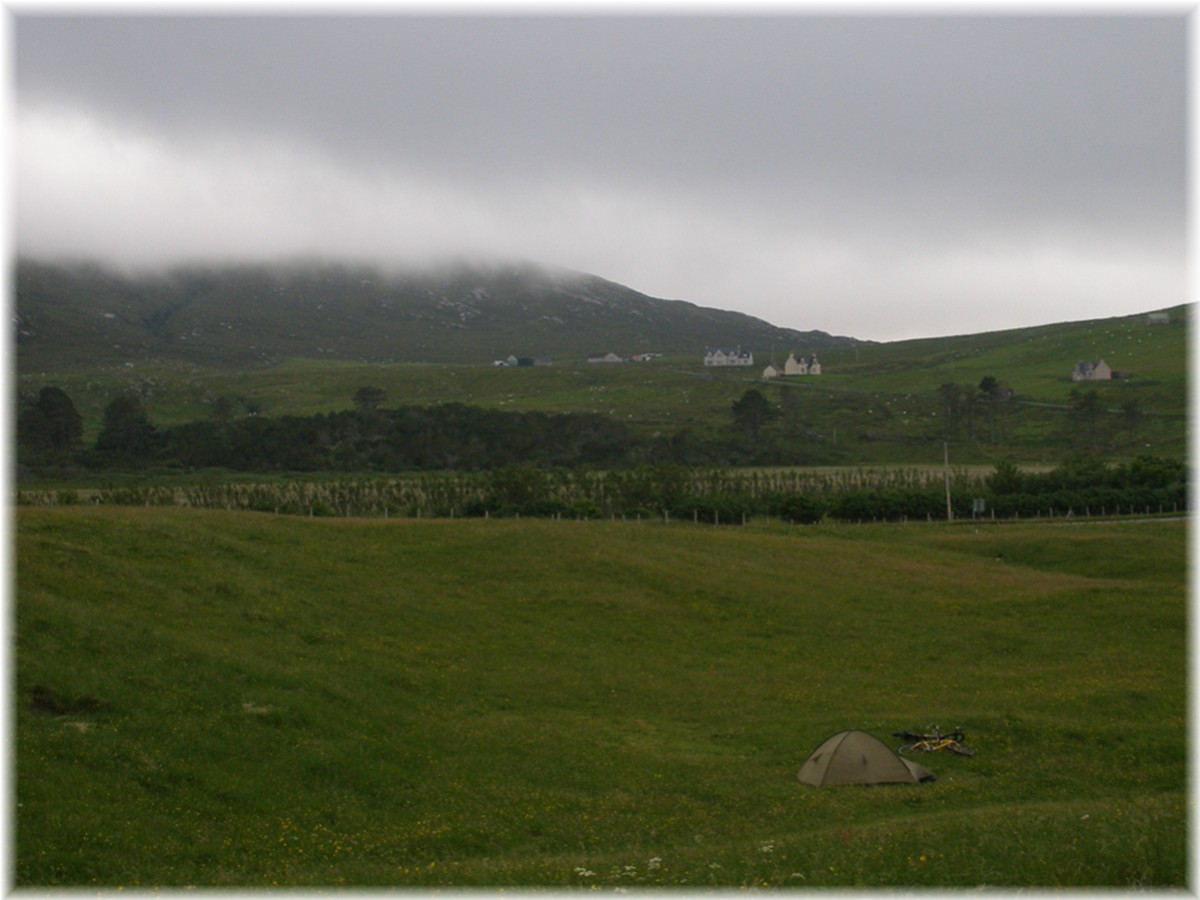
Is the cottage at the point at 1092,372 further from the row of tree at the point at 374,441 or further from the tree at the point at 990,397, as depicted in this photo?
the row of tree at the point at 374,441

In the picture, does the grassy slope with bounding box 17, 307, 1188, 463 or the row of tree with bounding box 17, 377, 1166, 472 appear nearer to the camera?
the row of tree with bounding box 17, 377, 1166, 472

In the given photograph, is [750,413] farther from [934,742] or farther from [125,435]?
[934,742]

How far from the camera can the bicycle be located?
86.5 ft

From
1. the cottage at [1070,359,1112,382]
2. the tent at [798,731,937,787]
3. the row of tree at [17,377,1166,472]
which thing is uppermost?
the cottage at [1070,359,1112,382]

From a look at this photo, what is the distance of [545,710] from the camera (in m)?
30.2

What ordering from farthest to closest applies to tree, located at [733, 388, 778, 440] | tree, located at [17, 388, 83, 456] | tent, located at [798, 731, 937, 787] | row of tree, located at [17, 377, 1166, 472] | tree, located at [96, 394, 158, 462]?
tree, located at [733, 388, 778, 440] < tree, located at [96, 394, 158, 462] < row of tree, located at [17, 377, 1166, 472] < tree, located at [17, 388, 83, 456] < tent, located at [798, 731, 937, 787]

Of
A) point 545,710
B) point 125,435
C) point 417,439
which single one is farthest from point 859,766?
point 125,435

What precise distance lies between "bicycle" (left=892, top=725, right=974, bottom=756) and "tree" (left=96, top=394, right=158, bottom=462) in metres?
103

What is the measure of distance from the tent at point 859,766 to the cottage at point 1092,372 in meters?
181

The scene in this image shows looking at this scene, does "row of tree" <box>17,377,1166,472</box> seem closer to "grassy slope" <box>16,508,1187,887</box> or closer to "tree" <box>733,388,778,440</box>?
"tree" <box>733,388,778,440</box>

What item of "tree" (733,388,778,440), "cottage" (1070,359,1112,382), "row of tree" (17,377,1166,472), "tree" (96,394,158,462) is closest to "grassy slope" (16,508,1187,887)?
"row of tree" (17,377,1166,472)

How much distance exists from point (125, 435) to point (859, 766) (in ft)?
356

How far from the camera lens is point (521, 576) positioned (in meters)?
46.1

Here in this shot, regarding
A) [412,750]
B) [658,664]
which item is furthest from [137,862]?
[658,664]
